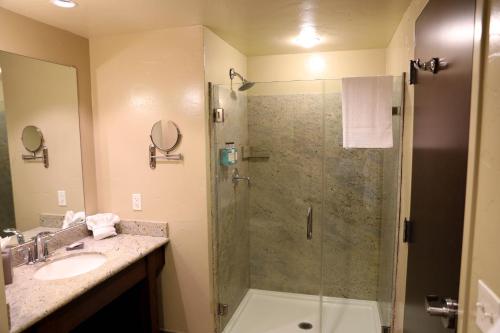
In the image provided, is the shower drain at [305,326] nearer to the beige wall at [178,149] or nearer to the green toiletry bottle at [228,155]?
the beige wall at [178,149]

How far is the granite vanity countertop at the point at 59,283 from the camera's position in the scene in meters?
1.43

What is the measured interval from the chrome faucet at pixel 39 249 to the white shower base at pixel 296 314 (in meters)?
1.47

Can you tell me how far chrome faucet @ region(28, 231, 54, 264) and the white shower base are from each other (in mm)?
1468

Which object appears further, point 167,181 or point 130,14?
point 167,181

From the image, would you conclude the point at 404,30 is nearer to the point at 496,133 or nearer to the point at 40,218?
the point at 496,133

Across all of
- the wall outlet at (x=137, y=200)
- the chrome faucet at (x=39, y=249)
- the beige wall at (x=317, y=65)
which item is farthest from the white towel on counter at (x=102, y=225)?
the beige wall at (x=317, y=65)

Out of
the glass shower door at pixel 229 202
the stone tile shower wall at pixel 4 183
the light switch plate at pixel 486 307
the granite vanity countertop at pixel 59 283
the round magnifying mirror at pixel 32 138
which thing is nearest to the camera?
the light switch plate at pixel 486 307

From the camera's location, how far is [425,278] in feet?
4.56

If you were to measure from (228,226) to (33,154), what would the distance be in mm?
1484

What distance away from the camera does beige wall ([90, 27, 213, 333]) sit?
90.0 inches

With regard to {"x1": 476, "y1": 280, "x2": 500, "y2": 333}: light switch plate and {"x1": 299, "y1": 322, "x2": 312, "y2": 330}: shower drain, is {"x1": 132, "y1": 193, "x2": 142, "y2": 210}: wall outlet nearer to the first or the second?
{"x1": 299, "y1": 322, "x2": 312, "y2": 330}: shower drain

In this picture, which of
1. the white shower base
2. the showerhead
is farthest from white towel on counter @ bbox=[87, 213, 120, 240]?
the showerhead

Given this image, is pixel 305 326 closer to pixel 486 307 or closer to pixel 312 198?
pixel 312 198

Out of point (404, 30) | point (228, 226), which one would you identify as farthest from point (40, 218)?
point (404, 30)
